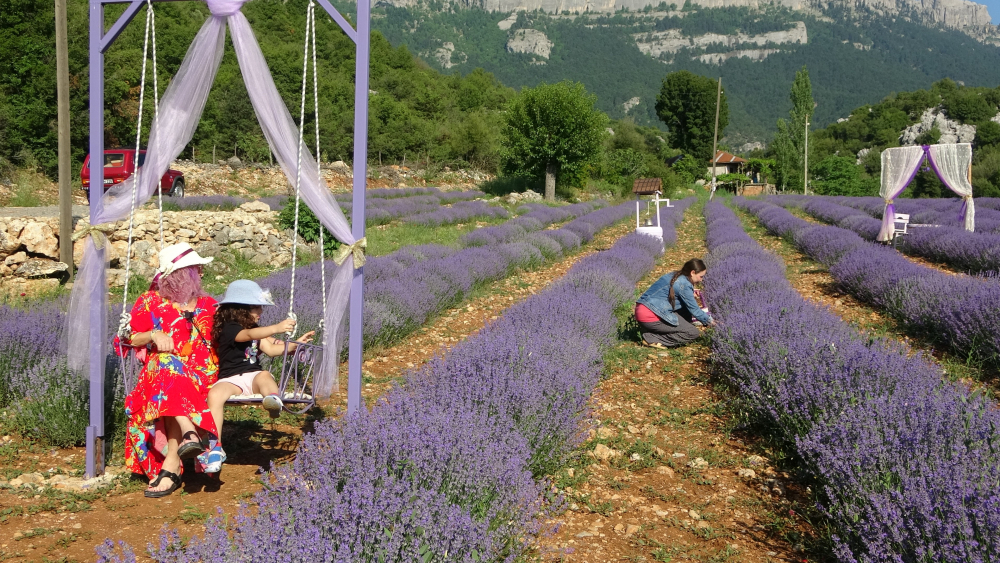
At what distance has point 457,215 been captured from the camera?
51.7 ft

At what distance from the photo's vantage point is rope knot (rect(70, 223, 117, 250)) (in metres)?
3.12

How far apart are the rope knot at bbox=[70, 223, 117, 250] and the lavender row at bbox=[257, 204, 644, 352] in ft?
4.66

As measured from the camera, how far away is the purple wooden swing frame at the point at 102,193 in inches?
119

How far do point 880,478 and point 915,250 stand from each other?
10174mm

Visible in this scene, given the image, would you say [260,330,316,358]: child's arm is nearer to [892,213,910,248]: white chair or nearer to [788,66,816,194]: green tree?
[892,213,910,248]: white chair

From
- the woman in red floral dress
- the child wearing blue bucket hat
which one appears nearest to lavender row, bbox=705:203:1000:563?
the child wearing blue bucket hat

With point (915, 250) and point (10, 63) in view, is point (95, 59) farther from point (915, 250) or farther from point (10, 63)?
point (10, 63)

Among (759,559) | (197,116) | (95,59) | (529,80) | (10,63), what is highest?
(529,80)

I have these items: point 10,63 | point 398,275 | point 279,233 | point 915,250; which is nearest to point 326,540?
point 398,275

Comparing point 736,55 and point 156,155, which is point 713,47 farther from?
point 156,155

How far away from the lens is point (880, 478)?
234 centimetres

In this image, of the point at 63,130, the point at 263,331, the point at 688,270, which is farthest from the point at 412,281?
the point at 63,130

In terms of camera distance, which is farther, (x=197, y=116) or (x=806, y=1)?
(x=806, y=1)

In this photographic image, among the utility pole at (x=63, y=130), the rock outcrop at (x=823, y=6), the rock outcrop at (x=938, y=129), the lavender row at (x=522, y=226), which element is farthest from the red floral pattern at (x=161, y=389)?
the rock outcrop at (x=823, y=6)
